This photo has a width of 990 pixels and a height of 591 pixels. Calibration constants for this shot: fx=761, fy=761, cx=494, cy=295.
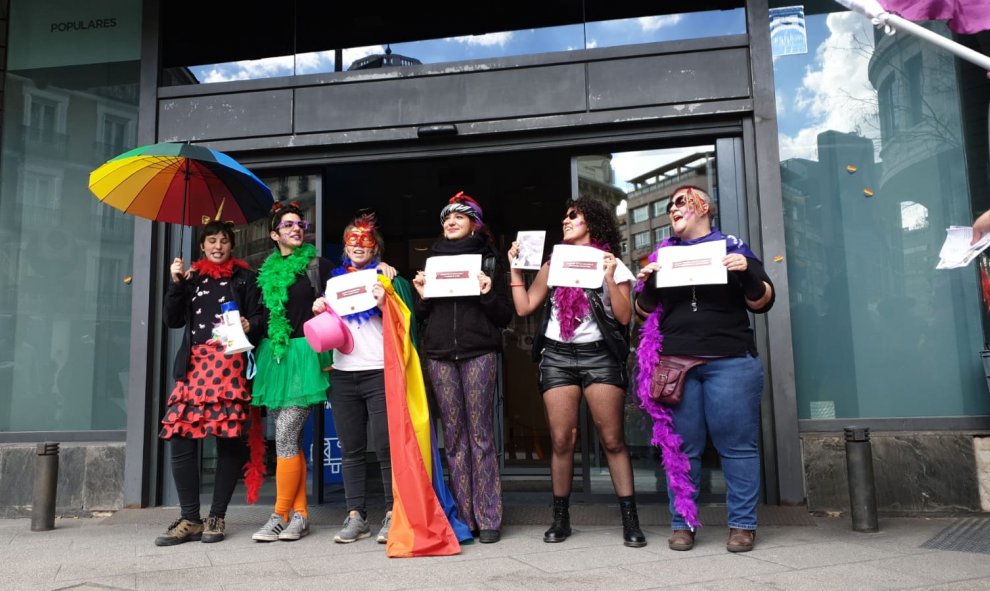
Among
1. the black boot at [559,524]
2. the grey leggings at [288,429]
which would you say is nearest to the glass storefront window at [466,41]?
the grey leggings at [288,429]

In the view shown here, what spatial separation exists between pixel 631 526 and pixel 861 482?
4.34ft

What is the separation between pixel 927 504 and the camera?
4.59 meters

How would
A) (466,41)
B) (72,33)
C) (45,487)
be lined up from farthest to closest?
(72,33)
(466,41)
(45,487)

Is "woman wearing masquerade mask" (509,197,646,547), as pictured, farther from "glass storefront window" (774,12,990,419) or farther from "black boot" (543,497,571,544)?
"glass storefront window" (774,12,990,419)

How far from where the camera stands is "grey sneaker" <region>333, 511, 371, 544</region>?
412 cm

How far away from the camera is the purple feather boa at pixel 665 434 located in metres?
3.83

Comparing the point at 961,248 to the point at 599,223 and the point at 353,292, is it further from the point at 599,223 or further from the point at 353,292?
the point at 353,292

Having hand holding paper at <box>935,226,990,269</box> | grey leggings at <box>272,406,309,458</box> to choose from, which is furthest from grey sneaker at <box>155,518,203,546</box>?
hand holding paper at <box>935,226,990,269</box>

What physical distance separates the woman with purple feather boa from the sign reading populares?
181 inches

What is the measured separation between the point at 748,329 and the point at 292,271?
2.55m

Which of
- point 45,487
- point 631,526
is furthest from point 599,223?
point 45,487

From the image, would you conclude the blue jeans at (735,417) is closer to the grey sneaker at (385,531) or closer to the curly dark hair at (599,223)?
the curly dark hair at (599,223)

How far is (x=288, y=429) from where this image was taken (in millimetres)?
4266

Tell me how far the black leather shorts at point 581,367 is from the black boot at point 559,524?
2.00 ft
